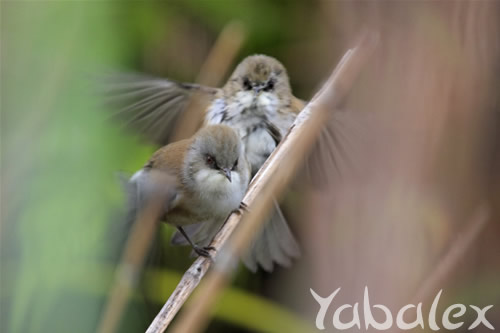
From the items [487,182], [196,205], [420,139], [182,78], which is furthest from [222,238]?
[182,78]

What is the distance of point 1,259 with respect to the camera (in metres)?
2.47

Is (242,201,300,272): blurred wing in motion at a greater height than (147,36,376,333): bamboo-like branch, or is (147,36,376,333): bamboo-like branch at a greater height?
(147,36,376,333): bamboo-like branch

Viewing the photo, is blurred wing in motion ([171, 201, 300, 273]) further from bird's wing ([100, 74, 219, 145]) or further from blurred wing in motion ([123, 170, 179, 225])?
bird's wing ([100, 74, 219, 145])

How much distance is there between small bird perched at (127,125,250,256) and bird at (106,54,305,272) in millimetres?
234

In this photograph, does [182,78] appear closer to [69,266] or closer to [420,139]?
[69,266]

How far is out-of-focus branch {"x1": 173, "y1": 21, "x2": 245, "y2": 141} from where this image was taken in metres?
2.83

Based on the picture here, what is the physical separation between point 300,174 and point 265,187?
43cm

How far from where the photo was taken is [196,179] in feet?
7.73

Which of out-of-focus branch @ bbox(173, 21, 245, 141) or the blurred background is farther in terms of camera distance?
out-of-focus branch @ bbox(173, 21, 245, 141)

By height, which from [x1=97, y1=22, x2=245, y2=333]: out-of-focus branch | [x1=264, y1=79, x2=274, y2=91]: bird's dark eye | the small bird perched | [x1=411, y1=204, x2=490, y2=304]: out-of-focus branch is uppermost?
[x1=264, y1=79, x2=274, y2=91]: bird's dark eye

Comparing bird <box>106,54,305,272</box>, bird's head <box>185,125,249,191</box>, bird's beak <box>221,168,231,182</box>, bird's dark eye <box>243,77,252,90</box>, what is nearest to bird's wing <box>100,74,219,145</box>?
bird <box>106,54,305,272</box>

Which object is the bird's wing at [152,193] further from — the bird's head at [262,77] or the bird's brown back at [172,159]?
the bird's head at [262,77]

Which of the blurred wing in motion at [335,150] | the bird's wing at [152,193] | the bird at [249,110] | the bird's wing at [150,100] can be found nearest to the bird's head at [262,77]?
the bird at [249,110]

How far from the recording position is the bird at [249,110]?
2.60 m
